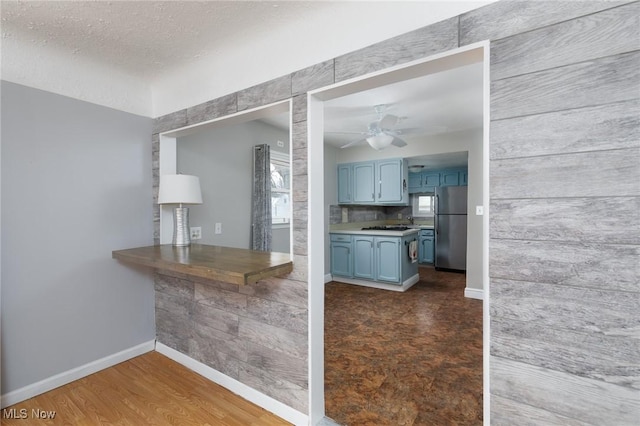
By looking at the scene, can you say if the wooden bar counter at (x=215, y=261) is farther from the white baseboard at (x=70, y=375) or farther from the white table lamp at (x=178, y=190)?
the white baseboard at (x=70, y=375)

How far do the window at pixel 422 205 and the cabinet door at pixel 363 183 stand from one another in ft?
8.20

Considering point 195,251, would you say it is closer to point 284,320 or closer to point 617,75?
point 284,320

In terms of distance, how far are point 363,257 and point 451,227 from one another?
6.71 ft

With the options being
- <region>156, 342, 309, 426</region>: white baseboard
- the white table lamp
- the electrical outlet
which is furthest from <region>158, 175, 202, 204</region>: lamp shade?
<region>156, 342, 309, 426</region>: white baseboard

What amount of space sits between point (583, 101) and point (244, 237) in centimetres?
304

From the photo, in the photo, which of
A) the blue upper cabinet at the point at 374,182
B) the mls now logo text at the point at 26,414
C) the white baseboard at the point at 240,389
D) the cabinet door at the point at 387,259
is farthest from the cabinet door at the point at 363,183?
the mls now logo text at the point at 26,414

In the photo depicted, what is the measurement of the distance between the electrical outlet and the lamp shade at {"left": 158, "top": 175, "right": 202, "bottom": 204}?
1.76 feet

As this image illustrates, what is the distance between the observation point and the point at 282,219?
4074mm

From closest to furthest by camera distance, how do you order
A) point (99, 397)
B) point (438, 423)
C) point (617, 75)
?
1. point (617, 75)
2. point (438, 423)
3. point (99, 397)

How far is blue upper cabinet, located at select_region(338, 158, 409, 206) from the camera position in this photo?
478 cm

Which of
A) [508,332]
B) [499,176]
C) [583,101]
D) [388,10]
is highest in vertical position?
[388,10]

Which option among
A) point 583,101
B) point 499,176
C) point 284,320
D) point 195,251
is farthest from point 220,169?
point 583,101

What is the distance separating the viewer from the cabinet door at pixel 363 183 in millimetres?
5027

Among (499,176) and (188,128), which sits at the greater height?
(188,128)
